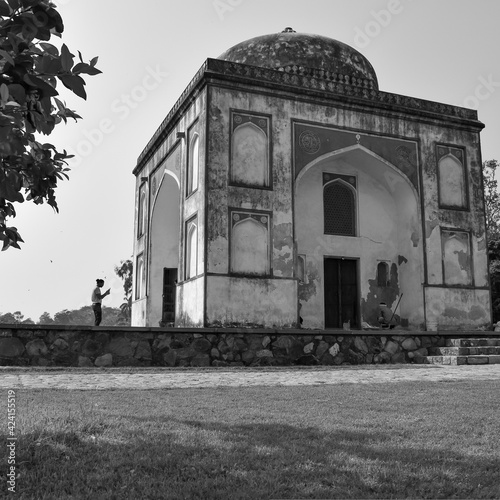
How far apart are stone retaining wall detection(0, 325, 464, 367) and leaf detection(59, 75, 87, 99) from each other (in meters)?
8.38

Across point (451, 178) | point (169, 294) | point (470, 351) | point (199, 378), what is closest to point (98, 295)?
point (169, 294)

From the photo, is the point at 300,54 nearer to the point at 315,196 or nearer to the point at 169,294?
the point at 315,196

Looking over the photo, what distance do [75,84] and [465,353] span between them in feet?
35.0

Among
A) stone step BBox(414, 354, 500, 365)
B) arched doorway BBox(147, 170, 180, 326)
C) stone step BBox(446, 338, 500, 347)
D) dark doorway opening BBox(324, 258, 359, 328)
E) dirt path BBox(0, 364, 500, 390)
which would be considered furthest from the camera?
arched doorway BBox(147, 170, 180, 326)

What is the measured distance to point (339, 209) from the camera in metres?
14.7

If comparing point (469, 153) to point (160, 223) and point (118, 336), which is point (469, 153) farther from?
point (118, 336)

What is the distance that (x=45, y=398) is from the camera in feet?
17.4

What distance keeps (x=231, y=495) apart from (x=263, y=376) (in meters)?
5.65

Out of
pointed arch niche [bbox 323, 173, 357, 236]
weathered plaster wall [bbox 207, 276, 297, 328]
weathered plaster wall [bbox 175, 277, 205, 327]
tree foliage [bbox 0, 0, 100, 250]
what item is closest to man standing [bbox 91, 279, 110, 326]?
weathered plaster wall [bbox 175, 277, 205, 327]

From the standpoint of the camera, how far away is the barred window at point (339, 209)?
1451 centimetres

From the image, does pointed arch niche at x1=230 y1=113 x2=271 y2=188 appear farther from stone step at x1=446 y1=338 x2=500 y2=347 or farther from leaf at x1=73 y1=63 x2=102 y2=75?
leaf at x1=73 y1=63 x2=102 y2=75

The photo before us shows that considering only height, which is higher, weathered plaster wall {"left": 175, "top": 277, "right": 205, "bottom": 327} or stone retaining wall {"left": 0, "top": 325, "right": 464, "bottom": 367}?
weathered plaster wall {"left": 175, "top": 277, "right": 205, "bottom": 327}

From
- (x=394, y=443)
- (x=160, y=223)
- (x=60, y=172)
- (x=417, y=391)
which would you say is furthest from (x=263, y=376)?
(x=160, y=223)

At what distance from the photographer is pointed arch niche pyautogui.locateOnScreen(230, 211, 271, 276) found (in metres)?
12.2
